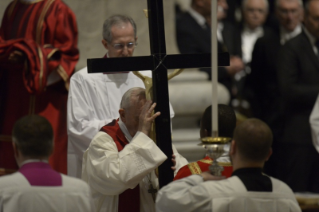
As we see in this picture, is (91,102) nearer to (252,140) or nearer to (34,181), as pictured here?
(34,181)

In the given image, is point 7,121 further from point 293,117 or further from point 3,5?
point 293,117

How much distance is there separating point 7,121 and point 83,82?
99 centimetres

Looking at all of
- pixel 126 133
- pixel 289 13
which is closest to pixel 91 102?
pixel 126 133

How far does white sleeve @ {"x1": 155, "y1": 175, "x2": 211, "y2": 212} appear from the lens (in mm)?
3688

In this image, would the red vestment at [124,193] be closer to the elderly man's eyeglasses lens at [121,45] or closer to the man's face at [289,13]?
the elderly man's eyeglasses lens at [121,45]

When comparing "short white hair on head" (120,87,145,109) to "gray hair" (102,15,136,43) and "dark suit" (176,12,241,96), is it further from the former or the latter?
"dark suit" (176,12,241,96)

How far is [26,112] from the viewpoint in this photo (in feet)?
21.4

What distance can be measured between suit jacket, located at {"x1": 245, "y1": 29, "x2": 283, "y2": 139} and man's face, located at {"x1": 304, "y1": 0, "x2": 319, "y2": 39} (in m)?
0.46

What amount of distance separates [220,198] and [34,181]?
2.77ft

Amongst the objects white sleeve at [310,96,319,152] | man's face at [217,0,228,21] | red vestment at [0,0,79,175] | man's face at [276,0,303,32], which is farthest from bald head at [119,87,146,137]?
man's face at [217,0,228,21]

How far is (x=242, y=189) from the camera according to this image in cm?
370

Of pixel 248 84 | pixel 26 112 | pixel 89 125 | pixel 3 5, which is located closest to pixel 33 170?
pixel 89 125

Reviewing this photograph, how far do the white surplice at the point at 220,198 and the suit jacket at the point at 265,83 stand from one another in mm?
4161

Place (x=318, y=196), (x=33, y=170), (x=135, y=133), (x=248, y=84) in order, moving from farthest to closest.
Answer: (x=248, y=84) < (x=318, y=196) < (x=135, y=133) < (x=33, y=170)
